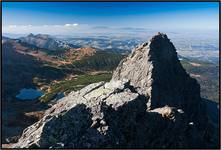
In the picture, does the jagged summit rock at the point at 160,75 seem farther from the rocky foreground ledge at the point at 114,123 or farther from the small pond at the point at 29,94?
the small pond at the point at 29,94

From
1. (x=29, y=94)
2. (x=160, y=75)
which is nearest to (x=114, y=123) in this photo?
(x=160, y=75)

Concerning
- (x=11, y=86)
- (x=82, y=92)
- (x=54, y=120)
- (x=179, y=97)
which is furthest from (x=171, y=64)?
(x=11, y=86)

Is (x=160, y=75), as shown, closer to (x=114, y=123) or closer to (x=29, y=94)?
(x=114, y=123)

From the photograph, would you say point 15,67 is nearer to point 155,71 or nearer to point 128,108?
point 155,71

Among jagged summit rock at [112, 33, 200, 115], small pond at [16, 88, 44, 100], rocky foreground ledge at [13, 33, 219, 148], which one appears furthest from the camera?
small pond at [16, 88, 44, 100]

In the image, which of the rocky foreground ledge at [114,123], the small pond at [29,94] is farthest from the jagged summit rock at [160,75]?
the small pond at [29,94]

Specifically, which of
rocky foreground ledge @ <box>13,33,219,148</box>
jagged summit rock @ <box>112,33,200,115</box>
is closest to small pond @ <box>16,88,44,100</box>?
jagged summit rock @ <box>112,33,200,115</box>

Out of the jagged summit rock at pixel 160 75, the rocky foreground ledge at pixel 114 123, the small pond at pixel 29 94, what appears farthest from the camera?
the small pond at pixel 29 94

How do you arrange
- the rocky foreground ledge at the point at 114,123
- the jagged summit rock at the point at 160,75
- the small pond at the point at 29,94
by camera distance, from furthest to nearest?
1. the small pond at the point at 29,94
2. the jagged summit rock at the point at 160,75
3. the rocky foreground ledge at the point at 114,123

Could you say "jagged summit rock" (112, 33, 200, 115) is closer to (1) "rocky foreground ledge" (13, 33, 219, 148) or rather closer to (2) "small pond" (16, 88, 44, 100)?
(1) "rocky foreground ledge" (13, 33, 219, 148)

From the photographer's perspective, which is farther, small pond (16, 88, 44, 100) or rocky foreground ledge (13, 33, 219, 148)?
small pond (16, 88, 44, 100)
